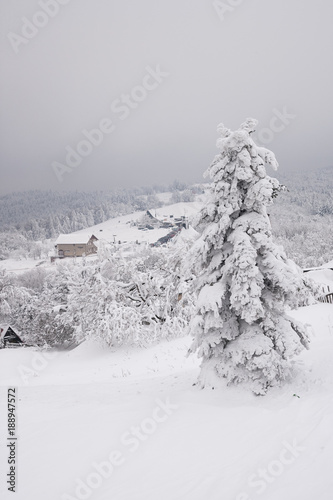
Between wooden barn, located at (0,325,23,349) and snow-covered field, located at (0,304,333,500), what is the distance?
26322 mm

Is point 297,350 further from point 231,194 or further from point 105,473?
point 105,473

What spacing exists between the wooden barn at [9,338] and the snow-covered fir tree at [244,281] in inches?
1215

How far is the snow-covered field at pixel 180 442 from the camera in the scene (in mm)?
4043

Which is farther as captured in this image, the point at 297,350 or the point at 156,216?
the point at 156,216

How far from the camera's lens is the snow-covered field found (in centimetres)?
404

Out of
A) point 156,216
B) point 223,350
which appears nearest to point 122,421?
point 223,350

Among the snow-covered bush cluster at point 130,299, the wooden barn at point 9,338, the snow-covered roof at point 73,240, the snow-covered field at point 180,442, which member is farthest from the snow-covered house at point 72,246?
the snow-covered field at point 180,442

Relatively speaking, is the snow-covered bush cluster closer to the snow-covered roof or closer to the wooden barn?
the wooden barn

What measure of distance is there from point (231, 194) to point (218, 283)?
2.12 metres

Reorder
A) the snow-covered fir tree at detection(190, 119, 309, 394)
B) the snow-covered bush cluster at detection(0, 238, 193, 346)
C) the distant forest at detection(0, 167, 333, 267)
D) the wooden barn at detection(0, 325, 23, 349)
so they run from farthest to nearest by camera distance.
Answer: the distant forest at detection(0, 167, 333, 267)
the wooden barn at detection(0, 325, 23, 349)
the snow-covered bush cluster at detection(0, 238, 193, 346)
the snow-covered fir tree at detection(190, 119, 309, 394)

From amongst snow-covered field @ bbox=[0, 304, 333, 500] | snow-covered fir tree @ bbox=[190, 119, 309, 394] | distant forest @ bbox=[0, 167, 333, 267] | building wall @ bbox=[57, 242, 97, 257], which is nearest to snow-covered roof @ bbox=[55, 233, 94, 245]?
building wall @ bbox=[57, 242, 97, 257]

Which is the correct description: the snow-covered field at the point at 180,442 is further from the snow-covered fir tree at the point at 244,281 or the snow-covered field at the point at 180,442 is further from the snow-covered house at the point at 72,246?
the snow-covered house at the point at 72,246

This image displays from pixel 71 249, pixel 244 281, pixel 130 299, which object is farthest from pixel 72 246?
pixel 244 281

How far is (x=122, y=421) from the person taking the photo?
641cm
